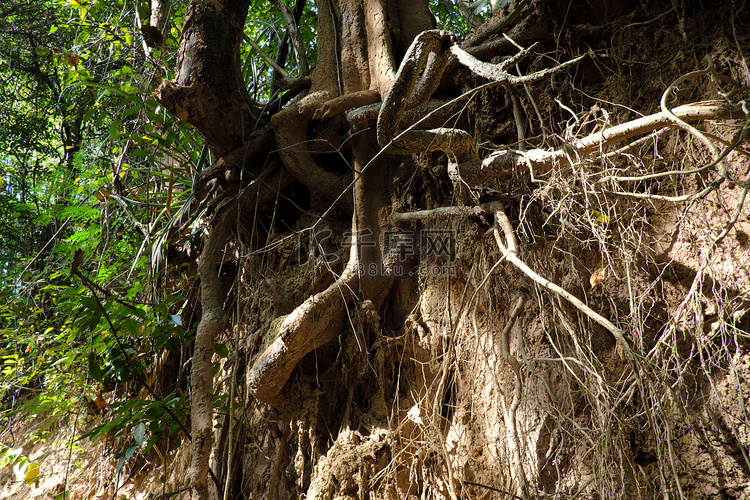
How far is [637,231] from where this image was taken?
5.85ft

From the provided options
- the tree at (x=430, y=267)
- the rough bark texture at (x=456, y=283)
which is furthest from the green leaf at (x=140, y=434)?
the rough bark texture at (x=456, y=283)

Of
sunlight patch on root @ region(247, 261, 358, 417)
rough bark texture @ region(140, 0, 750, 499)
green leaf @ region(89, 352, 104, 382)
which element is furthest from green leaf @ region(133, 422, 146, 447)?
sunlight patch on root @ region(247, 261, 358, 417)

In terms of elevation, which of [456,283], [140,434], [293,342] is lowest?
[140,434]

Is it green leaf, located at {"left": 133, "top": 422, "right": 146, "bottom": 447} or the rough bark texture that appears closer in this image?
the rough bark texture

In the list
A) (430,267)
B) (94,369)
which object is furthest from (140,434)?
(430,267)

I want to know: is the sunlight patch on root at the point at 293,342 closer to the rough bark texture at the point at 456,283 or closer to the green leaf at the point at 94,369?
the rough bark texture at the point at 456,283

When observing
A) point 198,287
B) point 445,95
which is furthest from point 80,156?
point 445,95

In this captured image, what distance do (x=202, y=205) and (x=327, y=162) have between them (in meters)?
0.83

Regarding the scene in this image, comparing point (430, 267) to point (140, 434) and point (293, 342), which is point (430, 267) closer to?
point (293, 342)

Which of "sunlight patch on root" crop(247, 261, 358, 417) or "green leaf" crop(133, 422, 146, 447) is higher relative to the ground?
"sunlight patch on root" crop(247, 261, 358, 417)

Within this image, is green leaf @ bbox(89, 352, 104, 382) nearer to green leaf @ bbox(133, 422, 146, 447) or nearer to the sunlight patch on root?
green leaf @ bbox(133, 422, 146, 447)

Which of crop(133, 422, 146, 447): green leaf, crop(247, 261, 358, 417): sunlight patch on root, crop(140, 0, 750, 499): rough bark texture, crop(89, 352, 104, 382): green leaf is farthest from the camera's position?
crop(89, 352, 104, 382): green leaf

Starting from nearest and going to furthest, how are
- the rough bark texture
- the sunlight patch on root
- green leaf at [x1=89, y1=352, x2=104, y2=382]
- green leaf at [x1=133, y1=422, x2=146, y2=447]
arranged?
the rough bark texture < the sunlight patch on root < green leaf at [x1=133, y1=422, x2=146, y2=447] < green leaf at [x1=89, y1=352, x2=104, y2=382]

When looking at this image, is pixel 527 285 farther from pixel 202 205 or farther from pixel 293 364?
pixel 202 205
